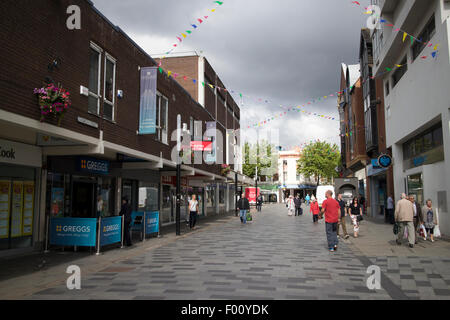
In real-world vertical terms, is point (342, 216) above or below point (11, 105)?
below

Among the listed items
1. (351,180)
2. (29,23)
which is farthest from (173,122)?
(351,180)

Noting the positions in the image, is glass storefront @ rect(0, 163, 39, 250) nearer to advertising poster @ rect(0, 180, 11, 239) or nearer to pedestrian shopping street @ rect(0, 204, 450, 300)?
advertising poster @ rect(0, 180, 11, 239)

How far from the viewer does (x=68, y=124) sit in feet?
32.4

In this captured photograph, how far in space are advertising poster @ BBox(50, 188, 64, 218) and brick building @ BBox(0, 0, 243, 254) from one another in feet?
0.11

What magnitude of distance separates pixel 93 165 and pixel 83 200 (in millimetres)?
1416

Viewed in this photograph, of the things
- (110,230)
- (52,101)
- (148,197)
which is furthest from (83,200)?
(52,101)

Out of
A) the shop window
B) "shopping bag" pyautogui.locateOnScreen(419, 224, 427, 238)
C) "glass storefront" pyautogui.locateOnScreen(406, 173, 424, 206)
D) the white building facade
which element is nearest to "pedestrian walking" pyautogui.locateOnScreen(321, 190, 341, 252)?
"shopping bag" pyautogui.locateOnScreen(419, 224, 427, 238)

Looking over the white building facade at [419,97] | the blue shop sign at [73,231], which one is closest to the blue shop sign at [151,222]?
the blue shop sign at [73,231]

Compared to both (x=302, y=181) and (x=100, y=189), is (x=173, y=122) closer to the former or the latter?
(x=100, y=189)

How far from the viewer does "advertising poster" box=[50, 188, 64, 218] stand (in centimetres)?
1173

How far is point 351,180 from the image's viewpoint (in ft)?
102

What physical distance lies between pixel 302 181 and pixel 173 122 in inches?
2616

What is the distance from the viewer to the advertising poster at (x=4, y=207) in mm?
9953

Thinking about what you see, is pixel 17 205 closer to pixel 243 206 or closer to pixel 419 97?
pixel 243 206
